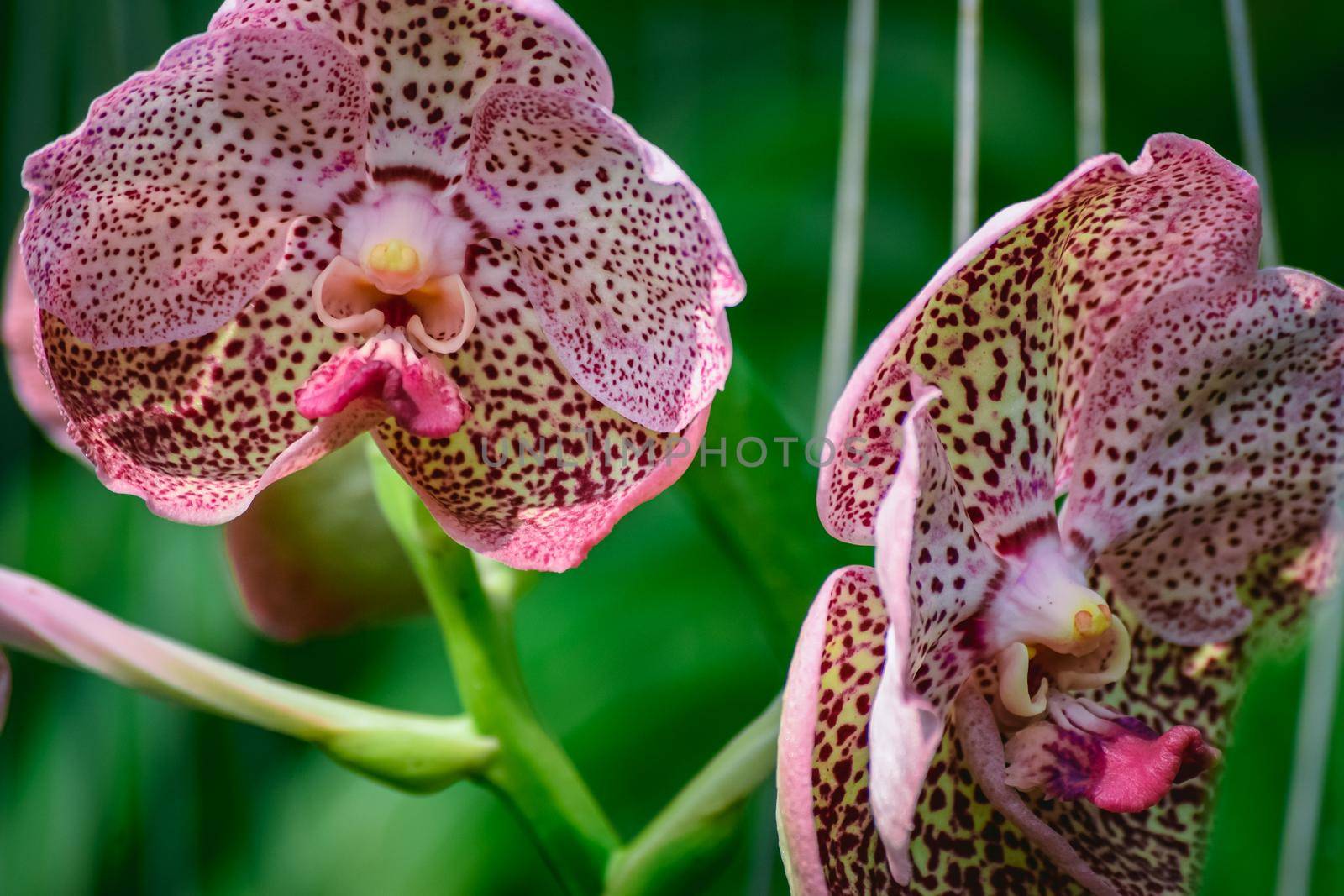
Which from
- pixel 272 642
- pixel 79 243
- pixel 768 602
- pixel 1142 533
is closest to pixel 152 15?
pixel 272 642

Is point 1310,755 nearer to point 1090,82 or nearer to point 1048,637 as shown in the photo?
point 1048,637

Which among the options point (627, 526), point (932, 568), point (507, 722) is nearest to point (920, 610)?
point (932, 568)

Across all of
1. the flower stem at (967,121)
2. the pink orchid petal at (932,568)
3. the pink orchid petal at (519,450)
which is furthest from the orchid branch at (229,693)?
the flower stem at (967,121)

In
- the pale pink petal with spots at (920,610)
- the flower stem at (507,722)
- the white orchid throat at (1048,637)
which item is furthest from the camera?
the flower stem at (507,722)

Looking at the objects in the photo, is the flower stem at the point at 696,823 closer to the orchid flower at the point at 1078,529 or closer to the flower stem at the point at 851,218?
the orchid flower at the point at 1078,529

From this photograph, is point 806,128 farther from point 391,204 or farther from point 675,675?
point 391,204

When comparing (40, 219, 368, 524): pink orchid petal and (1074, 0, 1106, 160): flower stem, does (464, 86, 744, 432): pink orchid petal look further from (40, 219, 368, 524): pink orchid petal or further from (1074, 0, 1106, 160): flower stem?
(1074, 0, 1106, 160): flower stem
